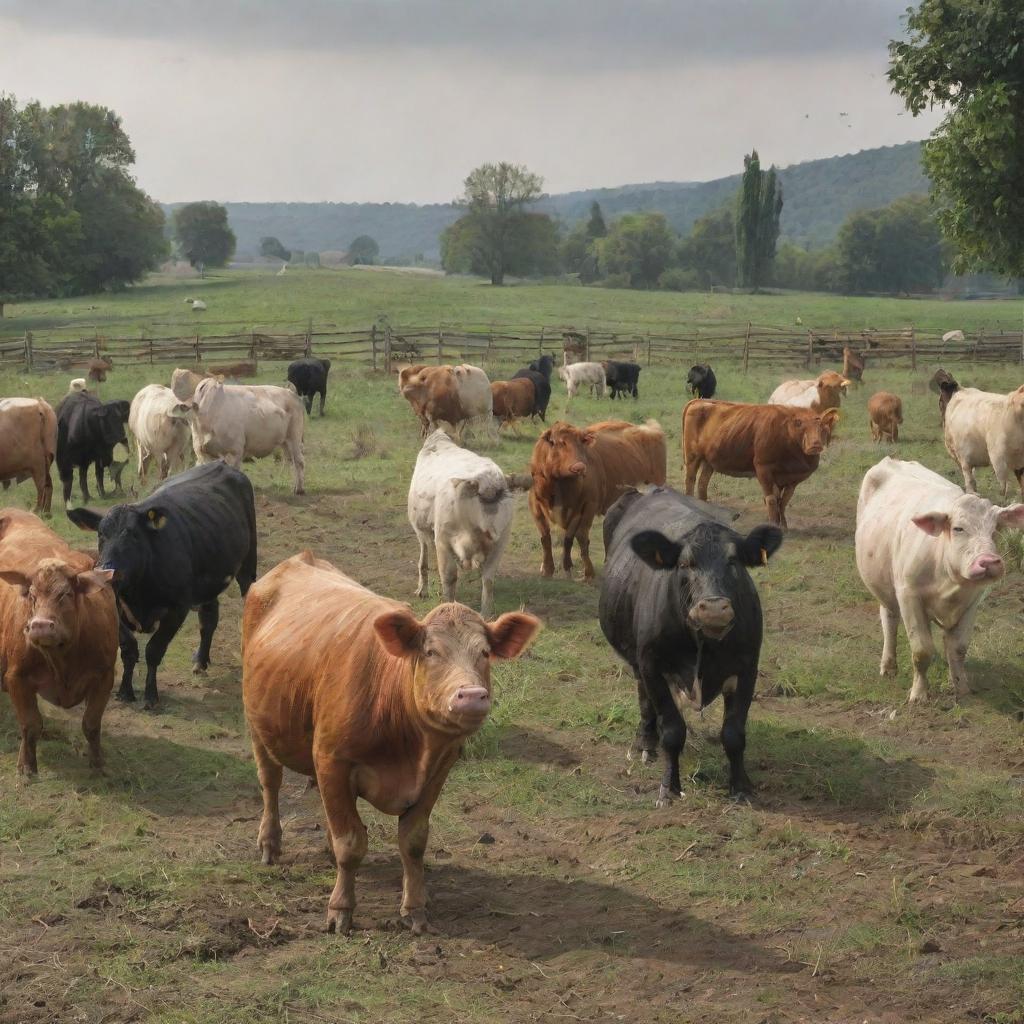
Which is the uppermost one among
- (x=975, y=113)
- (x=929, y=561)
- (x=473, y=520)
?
(x=975, y=113)

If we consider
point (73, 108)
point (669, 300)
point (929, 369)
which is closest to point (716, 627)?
point (929, 369)

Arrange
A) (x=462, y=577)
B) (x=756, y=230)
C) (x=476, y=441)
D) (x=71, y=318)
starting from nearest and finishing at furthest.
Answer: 1. (x=462, y=577)
2. (x=476, y=441)
3. (x=71, y=318)
4. (x=756, y=230)

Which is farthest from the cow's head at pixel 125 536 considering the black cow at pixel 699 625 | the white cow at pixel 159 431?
the white cow at pixel 159 431

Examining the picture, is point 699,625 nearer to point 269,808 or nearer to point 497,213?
point 269,808

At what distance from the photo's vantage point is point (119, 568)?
8836mm

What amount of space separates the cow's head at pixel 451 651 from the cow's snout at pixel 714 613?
159 centimetres

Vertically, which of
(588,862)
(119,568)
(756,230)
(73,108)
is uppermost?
(73,108)

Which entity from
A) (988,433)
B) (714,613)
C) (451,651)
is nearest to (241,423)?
(988,433)

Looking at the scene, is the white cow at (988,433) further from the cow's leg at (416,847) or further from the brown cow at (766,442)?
the cow's leg at (416,847)

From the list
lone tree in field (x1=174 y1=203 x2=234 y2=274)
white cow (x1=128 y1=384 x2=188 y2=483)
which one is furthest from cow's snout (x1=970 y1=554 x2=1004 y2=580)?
lone tree in field (x1=174 y1=203 x2=234 y2=274)

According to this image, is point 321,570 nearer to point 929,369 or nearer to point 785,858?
point 785,858

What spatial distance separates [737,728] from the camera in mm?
7195

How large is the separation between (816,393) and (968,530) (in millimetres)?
15092

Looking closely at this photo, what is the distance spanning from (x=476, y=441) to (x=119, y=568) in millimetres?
14995
